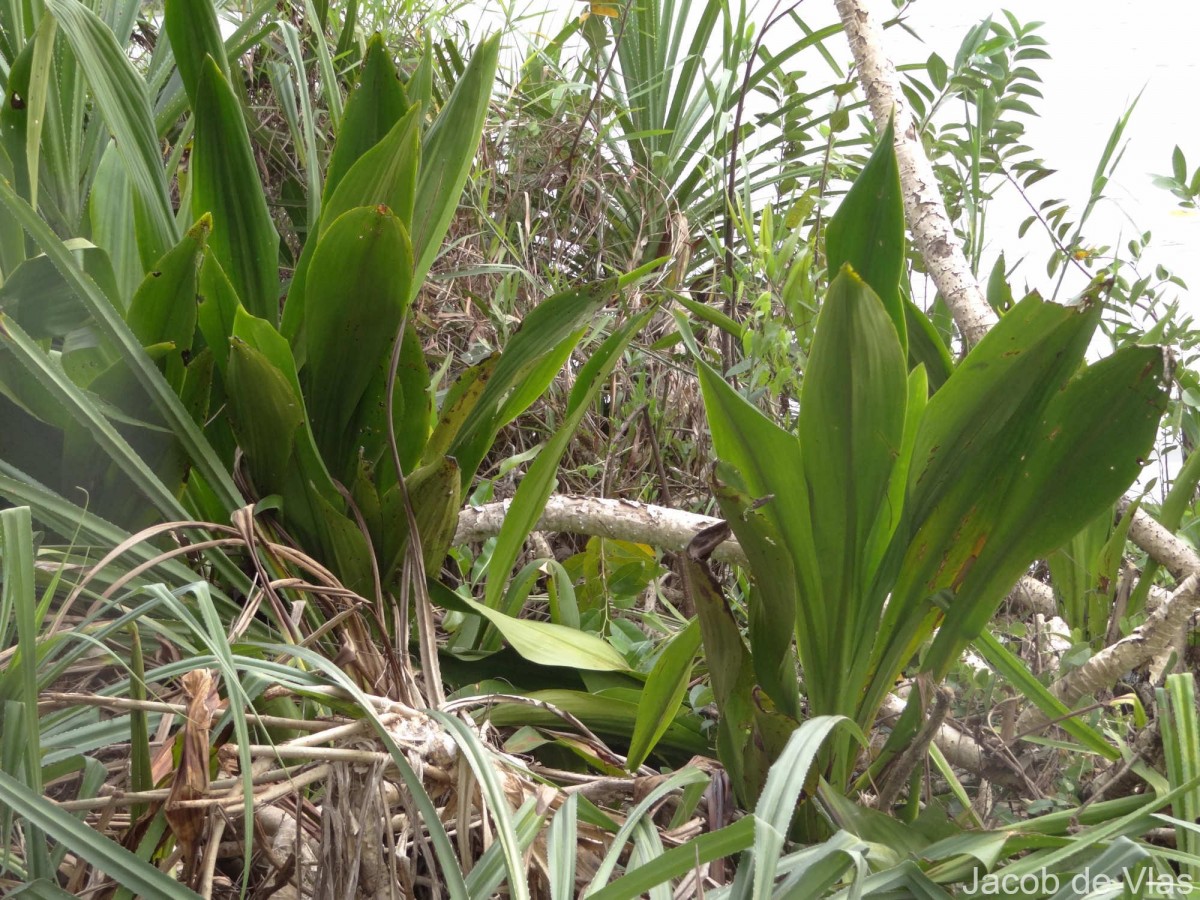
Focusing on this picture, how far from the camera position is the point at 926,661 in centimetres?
59

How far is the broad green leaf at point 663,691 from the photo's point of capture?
601mm

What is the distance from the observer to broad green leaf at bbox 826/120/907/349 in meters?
0.55

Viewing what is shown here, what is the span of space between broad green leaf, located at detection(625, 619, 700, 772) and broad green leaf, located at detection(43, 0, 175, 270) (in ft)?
1.76

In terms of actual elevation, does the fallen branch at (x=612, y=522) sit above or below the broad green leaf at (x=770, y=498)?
below

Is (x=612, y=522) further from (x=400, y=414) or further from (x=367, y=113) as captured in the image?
(x=367, y=113)

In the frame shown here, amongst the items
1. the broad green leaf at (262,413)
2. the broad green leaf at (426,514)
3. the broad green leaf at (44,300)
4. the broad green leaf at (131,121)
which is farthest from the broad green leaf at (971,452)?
the broad green leaf at (131,121)

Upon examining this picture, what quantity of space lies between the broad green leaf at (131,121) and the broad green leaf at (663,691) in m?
0.54

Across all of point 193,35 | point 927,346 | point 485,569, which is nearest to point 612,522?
point 485,569

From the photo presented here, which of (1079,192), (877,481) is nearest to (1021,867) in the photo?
(877,481)

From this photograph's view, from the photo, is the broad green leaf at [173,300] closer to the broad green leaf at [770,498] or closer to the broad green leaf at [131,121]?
the broad green leaf at [131,121]

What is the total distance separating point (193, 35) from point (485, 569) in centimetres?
54

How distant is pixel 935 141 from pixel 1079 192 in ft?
2.80

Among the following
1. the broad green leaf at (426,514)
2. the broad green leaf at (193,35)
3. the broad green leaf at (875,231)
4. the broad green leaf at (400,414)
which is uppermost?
the broad green leaf at (193,35)

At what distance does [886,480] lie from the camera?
1.78ft
